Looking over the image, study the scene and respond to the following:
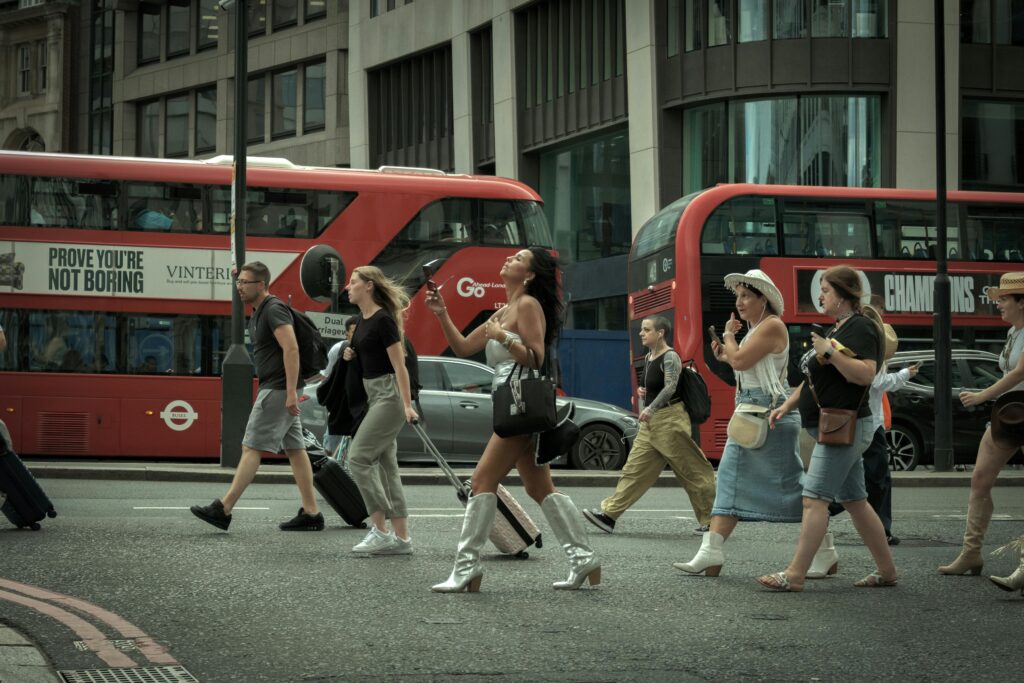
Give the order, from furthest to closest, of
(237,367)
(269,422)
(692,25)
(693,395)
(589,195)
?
(589,195), (692,25), (237,367), (693,395), (269,422)

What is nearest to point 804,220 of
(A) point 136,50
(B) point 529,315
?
(B) point 529,315

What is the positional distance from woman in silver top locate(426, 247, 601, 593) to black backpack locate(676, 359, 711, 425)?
3.72 m

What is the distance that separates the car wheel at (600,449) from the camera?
19.4 metres

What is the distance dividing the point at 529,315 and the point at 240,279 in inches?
146

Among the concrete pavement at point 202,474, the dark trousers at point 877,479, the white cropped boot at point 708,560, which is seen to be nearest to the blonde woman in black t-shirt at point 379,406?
the white cropped boot at point 708,560

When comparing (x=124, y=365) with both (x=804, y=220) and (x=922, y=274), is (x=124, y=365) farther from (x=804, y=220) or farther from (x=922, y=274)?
(x=922, y=274)

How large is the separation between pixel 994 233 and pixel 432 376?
870 cm

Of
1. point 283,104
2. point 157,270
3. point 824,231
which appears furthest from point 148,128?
point 824,231

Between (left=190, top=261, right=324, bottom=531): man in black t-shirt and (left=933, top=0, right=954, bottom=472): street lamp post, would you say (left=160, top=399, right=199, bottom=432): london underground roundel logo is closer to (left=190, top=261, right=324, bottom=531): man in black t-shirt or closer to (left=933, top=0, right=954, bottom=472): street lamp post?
(left=933, top=0, right=954, bottom=472): street lamp post

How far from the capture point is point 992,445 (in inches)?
331

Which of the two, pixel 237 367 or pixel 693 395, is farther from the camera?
pixel 237 367

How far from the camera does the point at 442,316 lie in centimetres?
732

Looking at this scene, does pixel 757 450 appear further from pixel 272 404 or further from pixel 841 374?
pixel 272 404

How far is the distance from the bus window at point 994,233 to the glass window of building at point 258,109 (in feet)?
101
